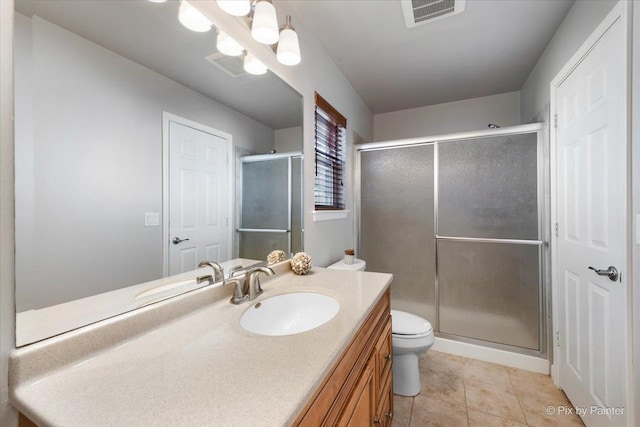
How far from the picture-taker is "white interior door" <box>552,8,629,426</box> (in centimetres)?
115

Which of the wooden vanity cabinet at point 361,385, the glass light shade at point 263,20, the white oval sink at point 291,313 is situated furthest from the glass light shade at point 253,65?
the wooden vanity cabinet at point 361,385

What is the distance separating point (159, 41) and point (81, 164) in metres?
0.50

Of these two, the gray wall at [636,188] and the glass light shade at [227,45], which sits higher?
the glass light shade at [227,45]

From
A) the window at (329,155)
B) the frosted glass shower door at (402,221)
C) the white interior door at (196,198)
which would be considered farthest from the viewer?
the frosted glass shower door at (402,221)

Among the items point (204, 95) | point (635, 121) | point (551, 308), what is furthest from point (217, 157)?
point (551, 308)

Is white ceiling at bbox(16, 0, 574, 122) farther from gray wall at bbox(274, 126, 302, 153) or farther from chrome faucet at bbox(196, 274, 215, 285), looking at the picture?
chrome faucet at bbox(196, 274, 215, 285)

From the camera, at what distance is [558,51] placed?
70.8 inches

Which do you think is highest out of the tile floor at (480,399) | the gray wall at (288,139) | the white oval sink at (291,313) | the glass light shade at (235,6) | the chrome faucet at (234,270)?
the glass light shade at (235,6)

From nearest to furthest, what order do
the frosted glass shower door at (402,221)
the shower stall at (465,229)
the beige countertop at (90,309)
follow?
the beige countertop at (90,309)
the shower stall at (465,229)
the frosted glass shower door at (402,221)

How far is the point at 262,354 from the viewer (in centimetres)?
65

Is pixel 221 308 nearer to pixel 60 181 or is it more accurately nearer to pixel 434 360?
pixel 60 181

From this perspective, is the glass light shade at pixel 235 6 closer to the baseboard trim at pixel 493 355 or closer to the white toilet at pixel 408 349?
the white toilet at pixel 408 349

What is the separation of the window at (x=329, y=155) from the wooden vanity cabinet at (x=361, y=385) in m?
0.90

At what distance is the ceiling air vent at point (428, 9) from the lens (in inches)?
62.1
